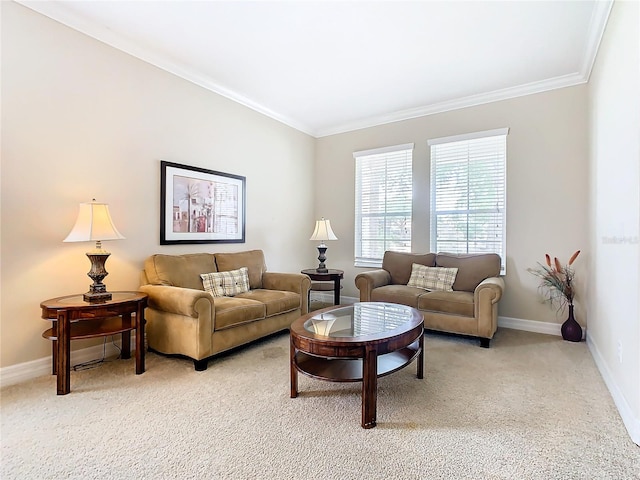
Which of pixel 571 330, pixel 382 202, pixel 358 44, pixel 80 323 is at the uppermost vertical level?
pixel 358 44

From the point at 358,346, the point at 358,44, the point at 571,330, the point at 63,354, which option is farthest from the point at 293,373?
the point at 571,330

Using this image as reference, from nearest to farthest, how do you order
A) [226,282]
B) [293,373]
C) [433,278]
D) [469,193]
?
[293,373] → [226,282] → [433,278] → [469,193]

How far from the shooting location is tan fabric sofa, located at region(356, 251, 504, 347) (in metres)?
3.35

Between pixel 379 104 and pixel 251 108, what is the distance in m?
1.72

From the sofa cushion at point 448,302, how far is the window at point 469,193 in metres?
0.90

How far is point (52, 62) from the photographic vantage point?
8.90ft

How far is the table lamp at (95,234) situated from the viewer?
2572 millimetres

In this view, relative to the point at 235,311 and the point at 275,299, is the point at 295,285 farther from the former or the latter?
the point at 235,311

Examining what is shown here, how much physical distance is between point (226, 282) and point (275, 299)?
58 centimetres

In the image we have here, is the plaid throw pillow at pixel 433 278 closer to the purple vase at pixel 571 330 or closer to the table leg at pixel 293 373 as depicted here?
the purple vase at pixel 571 330

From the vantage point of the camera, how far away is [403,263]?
4.47m

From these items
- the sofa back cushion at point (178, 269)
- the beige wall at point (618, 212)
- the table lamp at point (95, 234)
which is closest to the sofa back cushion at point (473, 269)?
the beige wall at point (618, 212)

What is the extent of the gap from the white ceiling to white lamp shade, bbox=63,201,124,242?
1.56m

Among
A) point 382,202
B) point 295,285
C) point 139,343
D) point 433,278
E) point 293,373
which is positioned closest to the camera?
point 293,373
